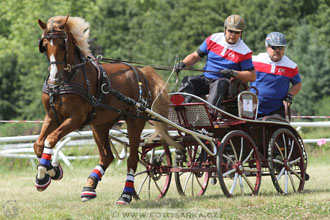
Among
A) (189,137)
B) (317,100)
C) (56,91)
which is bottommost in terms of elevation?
(317,100)

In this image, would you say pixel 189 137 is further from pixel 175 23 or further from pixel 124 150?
pixel 175 23

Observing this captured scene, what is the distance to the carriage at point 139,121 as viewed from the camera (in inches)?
298

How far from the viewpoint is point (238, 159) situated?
9.05m

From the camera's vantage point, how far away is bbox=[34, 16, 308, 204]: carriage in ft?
24.8

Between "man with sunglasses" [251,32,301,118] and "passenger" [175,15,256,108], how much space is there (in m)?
0.84

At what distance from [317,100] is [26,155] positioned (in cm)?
2571

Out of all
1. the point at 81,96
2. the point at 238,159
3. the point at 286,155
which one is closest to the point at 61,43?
the point at 81,96

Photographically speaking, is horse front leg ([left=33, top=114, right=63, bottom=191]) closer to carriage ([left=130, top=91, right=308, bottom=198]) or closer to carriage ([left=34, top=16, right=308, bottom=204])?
carriage ([left=34, top=16, right=308, bottom=204])

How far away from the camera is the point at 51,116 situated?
7.73m

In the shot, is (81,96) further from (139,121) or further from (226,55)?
(226,55)

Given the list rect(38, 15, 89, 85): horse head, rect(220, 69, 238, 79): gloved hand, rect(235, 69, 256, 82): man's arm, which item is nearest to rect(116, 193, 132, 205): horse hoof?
rect(38, 15, 89, 85): horse head

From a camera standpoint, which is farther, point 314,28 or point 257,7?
point 257,7

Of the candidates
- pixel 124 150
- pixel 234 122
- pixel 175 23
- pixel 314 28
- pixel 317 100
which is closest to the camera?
pixel 234 122

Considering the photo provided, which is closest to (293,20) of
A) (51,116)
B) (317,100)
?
(317,100)
